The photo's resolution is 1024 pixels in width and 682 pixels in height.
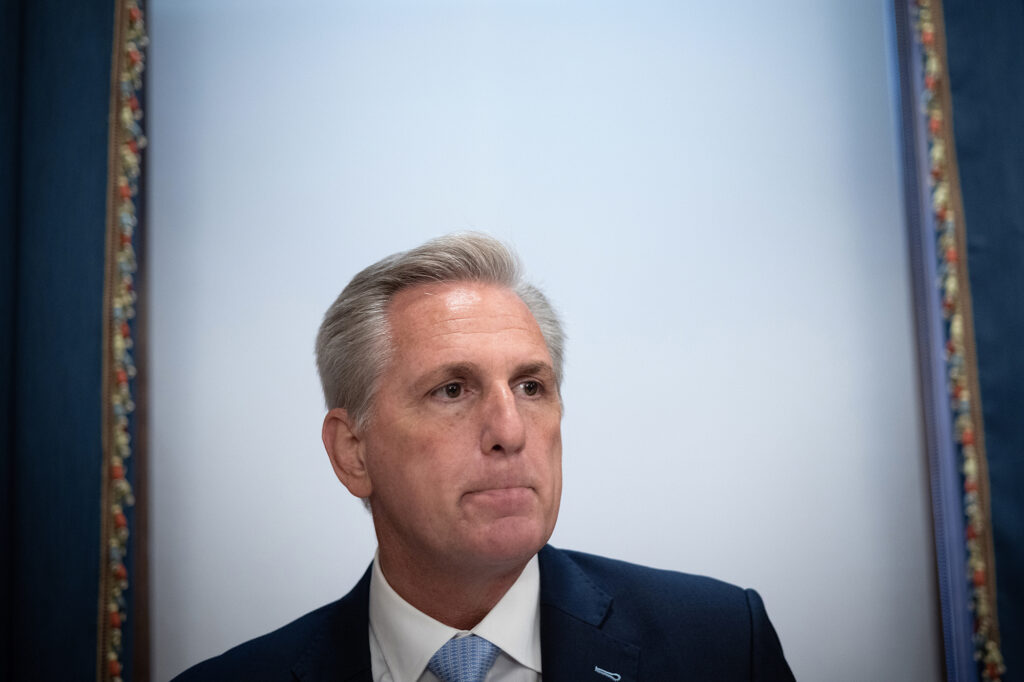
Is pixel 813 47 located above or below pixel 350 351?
above

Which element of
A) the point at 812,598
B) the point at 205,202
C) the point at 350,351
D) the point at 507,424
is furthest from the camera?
the point at 205,202

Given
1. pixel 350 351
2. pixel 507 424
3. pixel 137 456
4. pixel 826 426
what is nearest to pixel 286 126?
pixel 350 351

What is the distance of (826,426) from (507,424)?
747 mm

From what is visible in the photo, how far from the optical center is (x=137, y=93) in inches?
72.0

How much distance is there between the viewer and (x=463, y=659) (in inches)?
58.7

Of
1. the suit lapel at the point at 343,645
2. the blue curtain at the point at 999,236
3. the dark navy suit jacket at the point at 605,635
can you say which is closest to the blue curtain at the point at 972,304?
the blue curtain at the point at 999,236

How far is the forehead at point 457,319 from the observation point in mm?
1517

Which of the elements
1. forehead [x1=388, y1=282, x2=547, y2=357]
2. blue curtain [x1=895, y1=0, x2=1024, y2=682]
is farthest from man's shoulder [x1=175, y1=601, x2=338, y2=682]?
blue curtain [x1=895, y1=0, x2=1024, y2=682]

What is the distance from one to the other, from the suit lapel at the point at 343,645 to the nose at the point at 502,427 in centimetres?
44

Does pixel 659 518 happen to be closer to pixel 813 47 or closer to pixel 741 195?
pixel 741 195

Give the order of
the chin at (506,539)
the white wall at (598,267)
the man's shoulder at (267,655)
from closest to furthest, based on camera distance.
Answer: the chin at (506,539) < the man's shoulder at (267,655) < the white wall at (598,267)

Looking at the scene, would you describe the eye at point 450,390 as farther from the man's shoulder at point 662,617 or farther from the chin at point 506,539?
the man's shoulder at point 662,617

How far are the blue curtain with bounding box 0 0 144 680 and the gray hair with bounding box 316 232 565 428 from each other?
527 mm

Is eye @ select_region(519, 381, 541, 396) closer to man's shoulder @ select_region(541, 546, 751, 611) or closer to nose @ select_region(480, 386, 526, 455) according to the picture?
nose @ select_region(480, 386, 526, 455)
